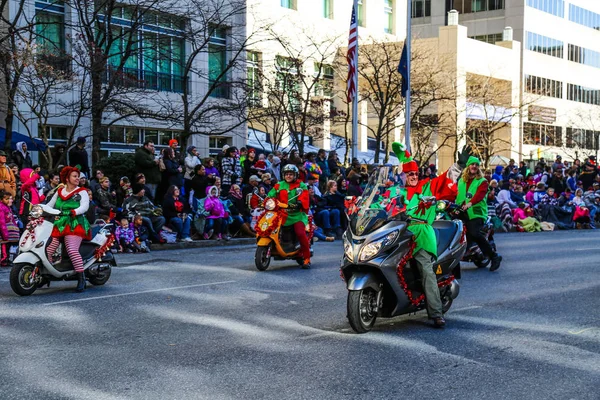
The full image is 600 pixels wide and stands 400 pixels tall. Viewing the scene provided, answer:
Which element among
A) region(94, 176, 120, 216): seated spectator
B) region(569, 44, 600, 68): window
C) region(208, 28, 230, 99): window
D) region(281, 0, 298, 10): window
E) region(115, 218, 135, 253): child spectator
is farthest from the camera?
region(569, 44, 600, 68): window

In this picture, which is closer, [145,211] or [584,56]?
[145,211]

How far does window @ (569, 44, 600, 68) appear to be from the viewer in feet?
246

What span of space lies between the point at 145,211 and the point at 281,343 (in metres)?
10.6

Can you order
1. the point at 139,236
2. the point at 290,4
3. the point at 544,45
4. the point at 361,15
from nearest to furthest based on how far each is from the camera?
1. the point at 139,236
2. the point at 290,4
3. the point at 361,15
4. the point at 544,45

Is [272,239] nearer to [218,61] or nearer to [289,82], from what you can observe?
[289,82]

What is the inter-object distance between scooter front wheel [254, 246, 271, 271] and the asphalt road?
39.3 inches

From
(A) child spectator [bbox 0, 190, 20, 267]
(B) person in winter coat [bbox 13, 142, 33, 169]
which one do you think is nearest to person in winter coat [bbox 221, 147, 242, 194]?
(B) person in winter coat [bbox 13, 142, 33, 169]

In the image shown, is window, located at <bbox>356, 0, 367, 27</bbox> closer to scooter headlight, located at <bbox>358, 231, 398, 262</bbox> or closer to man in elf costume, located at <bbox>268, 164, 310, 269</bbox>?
man in elf costume, located at <bbox>268, 164, 310, 269</bbox>

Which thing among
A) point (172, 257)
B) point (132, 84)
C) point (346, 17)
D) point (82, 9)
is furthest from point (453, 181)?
point (346, 17)

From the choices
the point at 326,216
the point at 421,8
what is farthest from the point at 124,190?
the point at 421,8

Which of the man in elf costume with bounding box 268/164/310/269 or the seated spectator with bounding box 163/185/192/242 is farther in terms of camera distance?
the seated spectator with bounding box 163/185/192/242

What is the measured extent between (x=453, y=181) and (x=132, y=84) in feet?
45.4

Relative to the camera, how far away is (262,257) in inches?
553

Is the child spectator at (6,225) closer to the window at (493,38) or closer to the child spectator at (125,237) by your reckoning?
the child spectator at (125,237)
